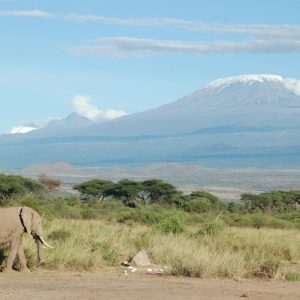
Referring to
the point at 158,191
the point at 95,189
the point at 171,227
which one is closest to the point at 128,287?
the point at 171,227

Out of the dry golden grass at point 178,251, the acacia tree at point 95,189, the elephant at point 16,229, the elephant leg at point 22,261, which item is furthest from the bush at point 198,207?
the elephant leg at point 22,261

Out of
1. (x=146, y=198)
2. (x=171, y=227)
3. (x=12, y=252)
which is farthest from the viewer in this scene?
(x=146, y=198)

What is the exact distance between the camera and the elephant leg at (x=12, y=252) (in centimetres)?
1408

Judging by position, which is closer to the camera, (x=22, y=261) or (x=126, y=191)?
(x=22, y=261)

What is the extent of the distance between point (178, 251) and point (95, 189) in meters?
40.0

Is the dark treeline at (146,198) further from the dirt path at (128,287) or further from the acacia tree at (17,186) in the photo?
the dirt path at (128,287)

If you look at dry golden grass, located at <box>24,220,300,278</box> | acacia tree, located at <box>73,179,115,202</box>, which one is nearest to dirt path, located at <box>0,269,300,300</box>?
dry golden grass, located at <box>24,220,300,278</box>

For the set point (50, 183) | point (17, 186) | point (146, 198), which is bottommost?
point (146, 198)

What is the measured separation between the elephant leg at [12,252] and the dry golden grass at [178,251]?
0.66 metres

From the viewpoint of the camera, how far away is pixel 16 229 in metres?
14.2

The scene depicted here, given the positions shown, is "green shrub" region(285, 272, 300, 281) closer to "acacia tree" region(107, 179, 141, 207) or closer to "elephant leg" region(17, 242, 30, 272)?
"elephant leg" region(17, 242, 30, 272)

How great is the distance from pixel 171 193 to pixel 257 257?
3961 cm

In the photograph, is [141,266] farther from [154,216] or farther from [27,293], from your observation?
[154,216]

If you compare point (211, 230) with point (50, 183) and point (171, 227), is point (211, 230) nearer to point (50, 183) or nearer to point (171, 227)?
point (171, 227)
